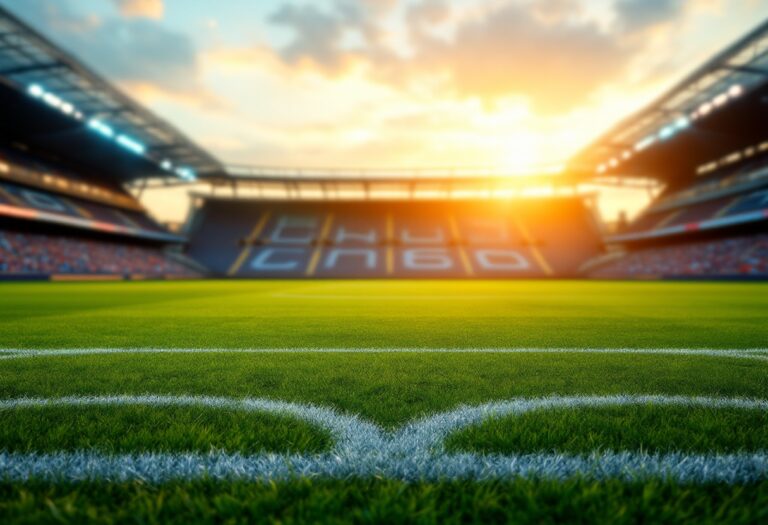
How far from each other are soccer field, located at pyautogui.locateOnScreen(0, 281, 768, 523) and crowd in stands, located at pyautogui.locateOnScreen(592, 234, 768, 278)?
25.5 m

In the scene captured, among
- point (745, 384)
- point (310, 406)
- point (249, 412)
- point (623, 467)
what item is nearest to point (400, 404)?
point (310, 406)

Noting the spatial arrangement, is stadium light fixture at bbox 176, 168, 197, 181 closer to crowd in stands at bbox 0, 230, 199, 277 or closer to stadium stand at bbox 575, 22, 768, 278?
crowd in stands at bbox 0, 230, 199, 277

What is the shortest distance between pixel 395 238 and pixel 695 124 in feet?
76.0

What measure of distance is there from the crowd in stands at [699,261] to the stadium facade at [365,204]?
119 mm

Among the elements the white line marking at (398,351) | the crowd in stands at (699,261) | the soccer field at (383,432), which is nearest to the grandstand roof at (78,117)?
the white line marking at (398,351)

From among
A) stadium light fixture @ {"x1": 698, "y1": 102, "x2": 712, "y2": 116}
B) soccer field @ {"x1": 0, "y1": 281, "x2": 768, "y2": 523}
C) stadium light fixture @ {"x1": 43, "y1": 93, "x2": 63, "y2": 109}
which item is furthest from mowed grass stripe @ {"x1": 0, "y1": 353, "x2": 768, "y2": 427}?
→ stadium light fixture @ {"x1": 698, "y1": 102, "x2": 712, "y2": 116}

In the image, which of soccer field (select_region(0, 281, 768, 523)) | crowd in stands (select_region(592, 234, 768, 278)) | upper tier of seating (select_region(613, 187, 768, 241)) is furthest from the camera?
upper tier of seating (select_region(613, 187, 768, 241))

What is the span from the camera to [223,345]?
377cm

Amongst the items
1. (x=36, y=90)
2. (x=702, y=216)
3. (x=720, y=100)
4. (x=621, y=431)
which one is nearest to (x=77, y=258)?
(x=36, y=90)

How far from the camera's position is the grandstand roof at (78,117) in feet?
56.8

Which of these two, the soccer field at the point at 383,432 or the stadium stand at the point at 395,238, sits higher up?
the stadium stand at the point at 395,238

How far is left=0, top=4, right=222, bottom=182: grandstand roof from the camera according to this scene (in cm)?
1731

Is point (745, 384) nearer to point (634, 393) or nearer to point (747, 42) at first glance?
point (634, 393)

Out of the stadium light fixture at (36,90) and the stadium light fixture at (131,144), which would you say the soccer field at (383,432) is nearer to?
the stadium light fixture at (36,90)
